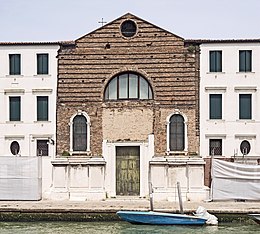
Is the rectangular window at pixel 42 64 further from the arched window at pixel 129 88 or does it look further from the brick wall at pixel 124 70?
the arched window at pixel 129 88

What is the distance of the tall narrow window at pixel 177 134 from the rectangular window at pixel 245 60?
395 cm

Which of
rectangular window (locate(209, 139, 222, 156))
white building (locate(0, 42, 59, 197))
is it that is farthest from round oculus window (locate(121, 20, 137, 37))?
rectangular window (locate(209, 139, 222, 156))

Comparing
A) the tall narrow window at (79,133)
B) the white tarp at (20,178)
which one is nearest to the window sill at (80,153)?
the tall narrow window at (79,133)

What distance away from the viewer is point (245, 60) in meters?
33.9

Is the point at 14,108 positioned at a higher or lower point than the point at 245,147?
higher

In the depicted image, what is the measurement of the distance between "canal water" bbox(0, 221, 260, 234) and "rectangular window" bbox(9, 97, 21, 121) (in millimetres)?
9218

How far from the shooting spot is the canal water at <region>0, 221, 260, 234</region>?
79.8ft

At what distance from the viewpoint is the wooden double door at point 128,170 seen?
108ft

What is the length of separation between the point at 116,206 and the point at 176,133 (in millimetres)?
6796

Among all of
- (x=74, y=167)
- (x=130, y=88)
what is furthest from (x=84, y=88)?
(x=74, y=167)

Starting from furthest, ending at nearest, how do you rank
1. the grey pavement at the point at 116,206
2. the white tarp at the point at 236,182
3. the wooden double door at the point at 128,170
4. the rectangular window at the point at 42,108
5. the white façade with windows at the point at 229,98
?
the rectangular window at the point at 42,108 < the white façade with windows at the point at 229,98 < the wooden double door at the point at 128,170 < the white tarp at the point at 236,182 < the grey pavement at the point at 116,206

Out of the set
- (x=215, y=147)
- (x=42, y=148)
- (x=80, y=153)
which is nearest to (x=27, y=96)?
(x=42, y=148)

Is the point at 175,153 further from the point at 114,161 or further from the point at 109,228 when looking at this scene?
the point at 109,228

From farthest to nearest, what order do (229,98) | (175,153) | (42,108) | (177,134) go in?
(42,108)
(229,98)
(177,134)
(175,153)
